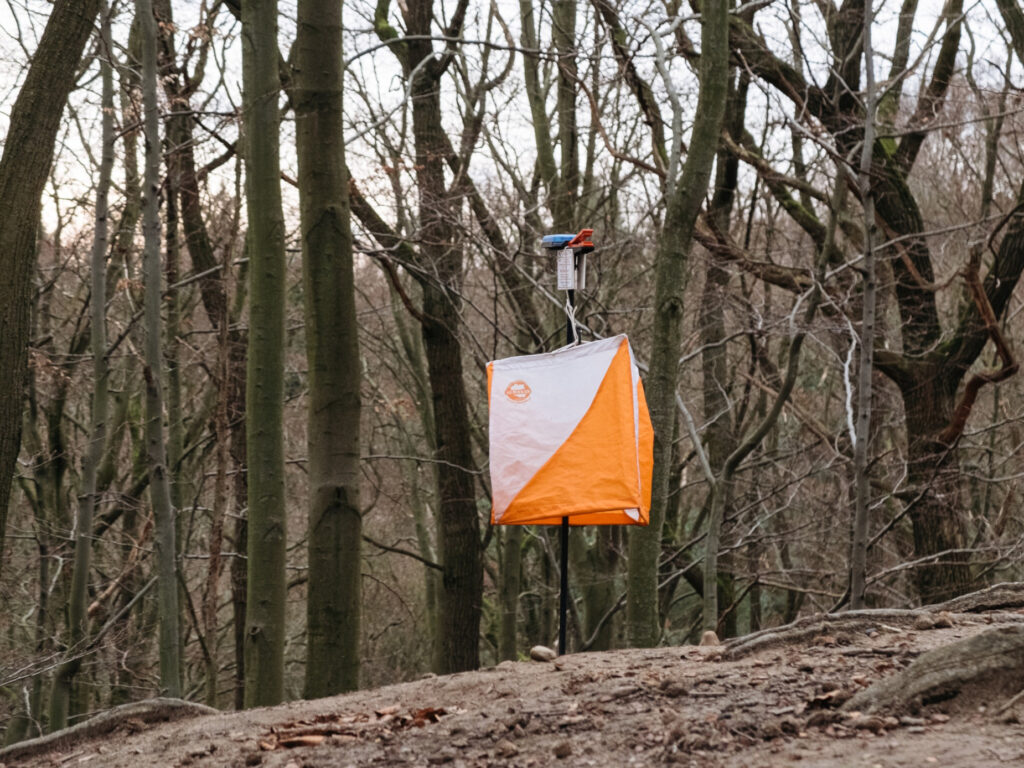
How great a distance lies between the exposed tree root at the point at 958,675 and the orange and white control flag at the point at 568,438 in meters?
2.12

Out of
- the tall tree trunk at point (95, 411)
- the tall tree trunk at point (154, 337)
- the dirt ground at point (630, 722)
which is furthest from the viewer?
the tall tree trunk at point (95, 411)

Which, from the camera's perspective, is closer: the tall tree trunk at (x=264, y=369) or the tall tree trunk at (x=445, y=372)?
the tall tree trunk at (x=264, y=369)

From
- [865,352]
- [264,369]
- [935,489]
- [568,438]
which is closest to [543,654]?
[568,438]

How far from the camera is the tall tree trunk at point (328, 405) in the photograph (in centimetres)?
623

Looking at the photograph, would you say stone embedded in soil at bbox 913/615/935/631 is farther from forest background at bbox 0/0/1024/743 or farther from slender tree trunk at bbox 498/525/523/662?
slender tree trunk at bbox 498/525/523/662

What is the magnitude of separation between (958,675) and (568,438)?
2.47 m

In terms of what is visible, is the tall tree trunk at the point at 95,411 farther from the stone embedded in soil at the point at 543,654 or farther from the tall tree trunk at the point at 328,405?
the stone embedded in soil at the point at 543,654

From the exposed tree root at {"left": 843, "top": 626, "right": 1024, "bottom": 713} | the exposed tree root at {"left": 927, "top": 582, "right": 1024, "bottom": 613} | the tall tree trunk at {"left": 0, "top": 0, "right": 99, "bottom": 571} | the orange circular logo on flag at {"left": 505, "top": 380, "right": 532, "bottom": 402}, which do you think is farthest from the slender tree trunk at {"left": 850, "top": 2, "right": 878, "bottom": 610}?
the tall tree trunk at {"left": 0, "top": 0, "right": 99, "bottom": 571}

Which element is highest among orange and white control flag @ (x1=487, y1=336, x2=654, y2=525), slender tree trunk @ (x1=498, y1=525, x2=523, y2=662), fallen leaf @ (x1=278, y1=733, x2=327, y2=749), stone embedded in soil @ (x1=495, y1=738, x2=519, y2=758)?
orange and white control flag @ (x1=487, y1=336, x2=654, y2=525)

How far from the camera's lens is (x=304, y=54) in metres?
6.64

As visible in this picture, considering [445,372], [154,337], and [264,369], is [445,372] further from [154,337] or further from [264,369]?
[264,369]

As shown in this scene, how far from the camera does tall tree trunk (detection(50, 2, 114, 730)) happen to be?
10.1 meters

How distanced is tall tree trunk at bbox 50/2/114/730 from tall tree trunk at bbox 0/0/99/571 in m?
5.19

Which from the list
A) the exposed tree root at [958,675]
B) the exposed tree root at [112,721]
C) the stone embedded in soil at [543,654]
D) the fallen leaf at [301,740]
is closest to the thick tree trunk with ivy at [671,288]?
the stone embedded in soil at [543,654]
